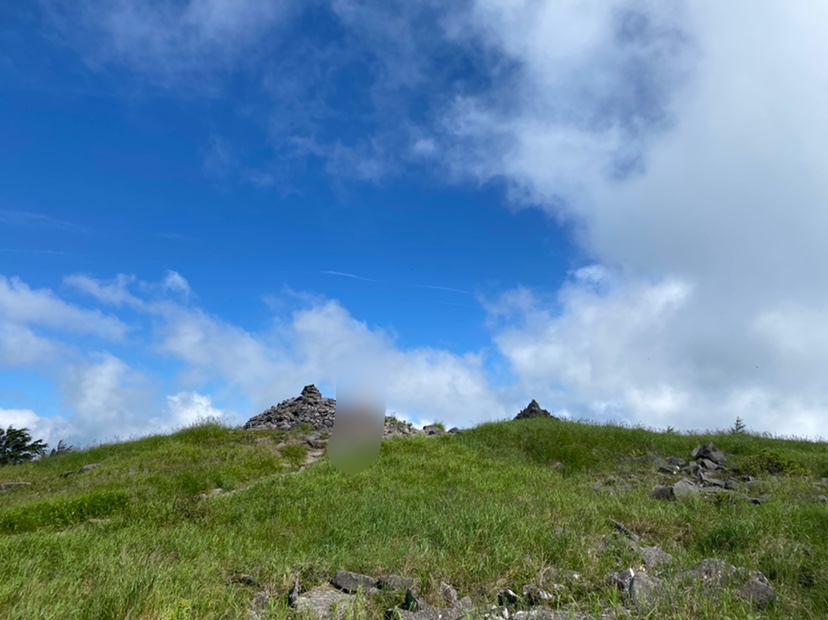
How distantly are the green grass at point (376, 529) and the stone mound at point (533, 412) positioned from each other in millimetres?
7173

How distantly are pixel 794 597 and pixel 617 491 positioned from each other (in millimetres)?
6598

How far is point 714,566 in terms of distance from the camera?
6098 mm

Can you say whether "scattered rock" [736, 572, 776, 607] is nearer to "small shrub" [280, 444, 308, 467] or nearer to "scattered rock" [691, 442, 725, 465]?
"scattered rock" [691, 442, 725, 465]

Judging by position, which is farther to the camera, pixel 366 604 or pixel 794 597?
pixel 794 597

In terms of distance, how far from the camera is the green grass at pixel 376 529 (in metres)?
5.33

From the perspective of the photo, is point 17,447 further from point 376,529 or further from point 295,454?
point 376,529

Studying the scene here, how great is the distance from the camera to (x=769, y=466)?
15.0 m

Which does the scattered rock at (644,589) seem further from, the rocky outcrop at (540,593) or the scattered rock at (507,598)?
the scattered rock at (507,598)

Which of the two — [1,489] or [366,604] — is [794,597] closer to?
[366,604]

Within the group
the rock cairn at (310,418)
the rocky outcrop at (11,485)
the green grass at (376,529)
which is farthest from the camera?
the rock cairn at (310,418)

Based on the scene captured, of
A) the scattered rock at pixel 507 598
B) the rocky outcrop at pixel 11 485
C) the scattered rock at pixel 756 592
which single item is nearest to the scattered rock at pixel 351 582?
the scattered rock at pixel 507 598

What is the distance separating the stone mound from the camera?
24.7 meters

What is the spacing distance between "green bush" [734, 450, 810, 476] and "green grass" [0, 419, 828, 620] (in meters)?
0.05

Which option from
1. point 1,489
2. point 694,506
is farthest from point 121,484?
point 694,506
